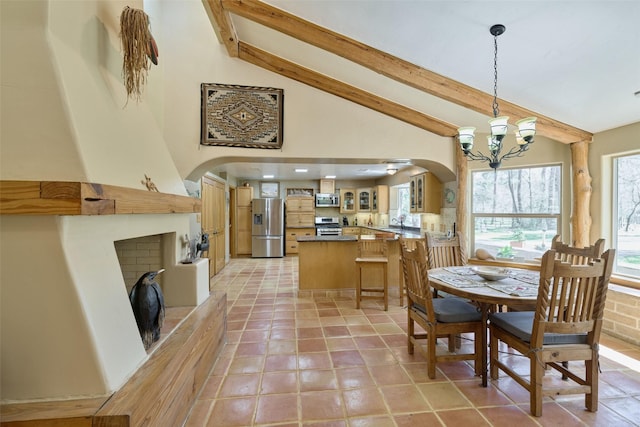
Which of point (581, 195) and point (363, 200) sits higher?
point (363, 200)

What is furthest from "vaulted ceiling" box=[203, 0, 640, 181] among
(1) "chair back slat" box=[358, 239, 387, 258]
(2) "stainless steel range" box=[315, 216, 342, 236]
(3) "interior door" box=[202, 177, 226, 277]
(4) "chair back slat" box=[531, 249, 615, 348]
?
(2) "stainless steel range" box=[315, 216, 342, 236]

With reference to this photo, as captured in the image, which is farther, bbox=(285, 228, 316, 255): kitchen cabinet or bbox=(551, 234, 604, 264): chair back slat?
bbox=(285, 228, 316, 255): kitchen cabinet

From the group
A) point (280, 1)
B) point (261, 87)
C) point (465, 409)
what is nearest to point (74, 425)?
point (465, 409)

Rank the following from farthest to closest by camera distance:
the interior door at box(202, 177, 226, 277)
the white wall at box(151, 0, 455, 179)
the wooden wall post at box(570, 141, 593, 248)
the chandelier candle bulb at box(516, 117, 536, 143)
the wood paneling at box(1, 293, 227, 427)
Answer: the interior door at box(202, 177, 226, 277) < the white wall at box(151, 0, 455, 179) < the wooden wall post at box(570, 141, 593, 248) < the chandelier candle bulb at box(516, 117, 536, 143) < the wood paneling at box(1, 293, 227, 427)

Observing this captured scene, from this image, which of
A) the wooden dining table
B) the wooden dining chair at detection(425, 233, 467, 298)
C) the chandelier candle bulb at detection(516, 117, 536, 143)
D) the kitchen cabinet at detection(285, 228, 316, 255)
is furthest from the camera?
the kitchen cabinet at detection(285, 228, 316, 255)

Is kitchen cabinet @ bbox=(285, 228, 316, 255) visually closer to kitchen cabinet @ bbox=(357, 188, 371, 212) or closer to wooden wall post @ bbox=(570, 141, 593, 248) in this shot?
kitchen cabinet @ bbox=(357, 188, 371, 212)

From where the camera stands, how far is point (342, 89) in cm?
353

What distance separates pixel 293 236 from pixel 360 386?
5.97 m

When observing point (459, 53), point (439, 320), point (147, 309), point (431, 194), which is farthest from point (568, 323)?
point (431, 194)

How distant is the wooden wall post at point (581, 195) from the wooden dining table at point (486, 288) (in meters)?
1.43

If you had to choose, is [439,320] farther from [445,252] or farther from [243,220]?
[243,220]

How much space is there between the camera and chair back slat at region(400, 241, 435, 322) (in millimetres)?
2031

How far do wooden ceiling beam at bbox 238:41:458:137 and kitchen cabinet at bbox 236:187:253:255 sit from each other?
4469 mm

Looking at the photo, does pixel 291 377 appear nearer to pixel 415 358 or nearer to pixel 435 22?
pixel 415 358
